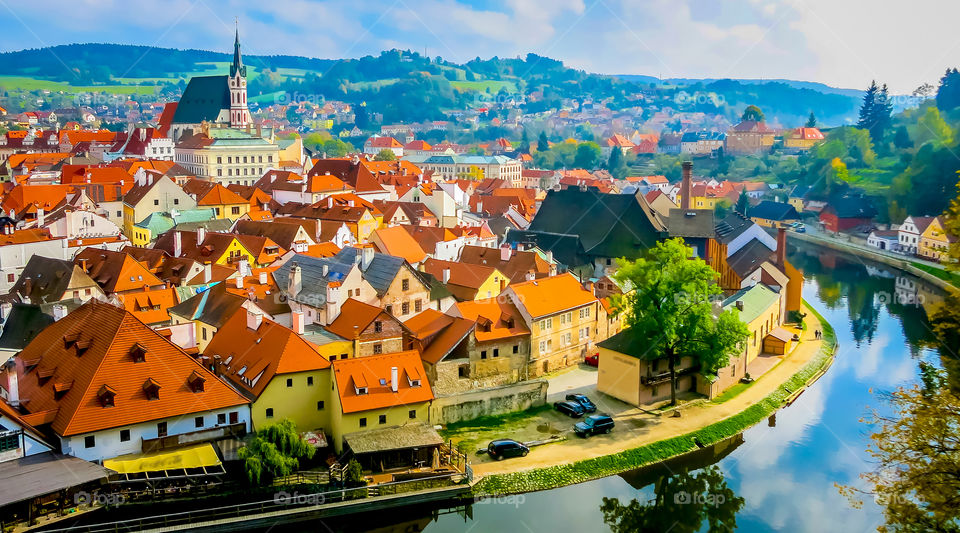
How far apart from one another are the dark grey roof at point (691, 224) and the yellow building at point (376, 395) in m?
29.0

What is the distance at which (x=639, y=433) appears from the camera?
26.5m

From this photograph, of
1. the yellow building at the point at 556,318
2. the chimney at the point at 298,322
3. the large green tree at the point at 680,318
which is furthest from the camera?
the yellow building at the point at 556,318

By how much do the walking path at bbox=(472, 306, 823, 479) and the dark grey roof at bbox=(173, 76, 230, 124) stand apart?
8405 centimetres

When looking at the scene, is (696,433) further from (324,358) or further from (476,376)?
(324,358)

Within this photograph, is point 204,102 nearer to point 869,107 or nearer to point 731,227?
point 731,227

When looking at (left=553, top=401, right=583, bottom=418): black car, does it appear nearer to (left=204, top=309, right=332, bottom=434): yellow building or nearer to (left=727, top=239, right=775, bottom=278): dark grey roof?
(left=204, top=309, right=332, bottom=434): yellow building

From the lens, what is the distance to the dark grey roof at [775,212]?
84.5 m

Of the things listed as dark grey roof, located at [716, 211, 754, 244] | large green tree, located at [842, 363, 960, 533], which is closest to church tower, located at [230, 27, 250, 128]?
dark grey roof, located at [716, 211, 754, 244]

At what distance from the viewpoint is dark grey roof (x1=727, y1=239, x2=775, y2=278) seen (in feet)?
139

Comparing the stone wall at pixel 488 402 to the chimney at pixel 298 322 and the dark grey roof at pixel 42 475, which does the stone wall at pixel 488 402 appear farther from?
the dark grey roof at pixel 42 475

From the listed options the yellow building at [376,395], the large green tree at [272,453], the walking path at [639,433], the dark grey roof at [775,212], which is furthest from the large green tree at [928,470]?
the dark grey roof at [775,212]

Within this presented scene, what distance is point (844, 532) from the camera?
22.3 m

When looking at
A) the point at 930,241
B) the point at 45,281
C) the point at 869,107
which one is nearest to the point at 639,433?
the point at 45,281

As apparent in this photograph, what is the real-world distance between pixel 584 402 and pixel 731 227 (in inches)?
1229
